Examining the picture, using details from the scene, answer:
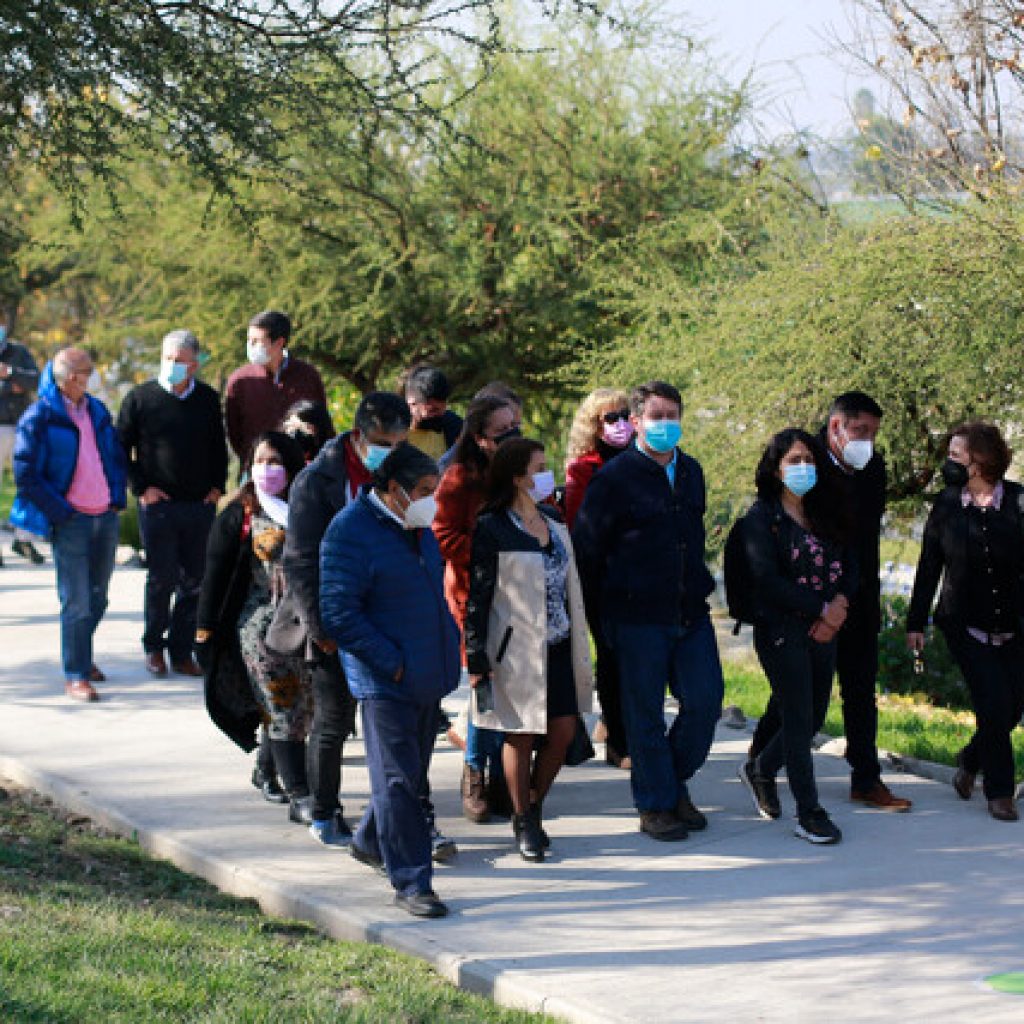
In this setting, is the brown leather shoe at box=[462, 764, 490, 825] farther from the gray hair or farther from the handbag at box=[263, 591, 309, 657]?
the gray hair

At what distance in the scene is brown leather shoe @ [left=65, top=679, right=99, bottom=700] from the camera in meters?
10.0

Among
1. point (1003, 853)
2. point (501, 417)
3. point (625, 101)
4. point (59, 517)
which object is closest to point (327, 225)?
point (625, 101)

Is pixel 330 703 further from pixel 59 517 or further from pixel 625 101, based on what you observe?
pixel 625 101

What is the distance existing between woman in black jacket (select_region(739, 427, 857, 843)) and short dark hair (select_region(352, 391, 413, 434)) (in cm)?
161

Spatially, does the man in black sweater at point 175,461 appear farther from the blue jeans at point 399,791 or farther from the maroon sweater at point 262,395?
the blue jeans at point 399,791

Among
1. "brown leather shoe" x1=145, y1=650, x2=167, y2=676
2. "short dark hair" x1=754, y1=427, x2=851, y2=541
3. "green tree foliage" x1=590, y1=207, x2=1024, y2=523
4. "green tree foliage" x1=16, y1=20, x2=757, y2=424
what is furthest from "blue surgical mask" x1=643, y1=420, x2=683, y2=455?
"green tree foliage" x1=16, y1=20, x2=757, y2=424

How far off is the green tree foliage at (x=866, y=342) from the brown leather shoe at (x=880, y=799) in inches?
110

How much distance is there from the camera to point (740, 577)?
743 cm

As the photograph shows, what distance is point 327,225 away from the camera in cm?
1633

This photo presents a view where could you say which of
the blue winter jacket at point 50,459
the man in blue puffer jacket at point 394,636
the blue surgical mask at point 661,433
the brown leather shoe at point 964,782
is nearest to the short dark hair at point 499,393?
the blue surgical mask at point 661,433

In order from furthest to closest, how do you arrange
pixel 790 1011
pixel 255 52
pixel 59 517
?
pixel 59 517 → pixel 255 52 → pixel 790 1011

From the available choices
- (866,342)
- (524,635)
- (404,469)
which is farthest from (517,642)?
(866,342)

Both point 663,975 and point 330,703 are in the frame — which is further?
point 330,703

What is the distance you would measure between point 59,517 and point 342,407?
30.3 feet
